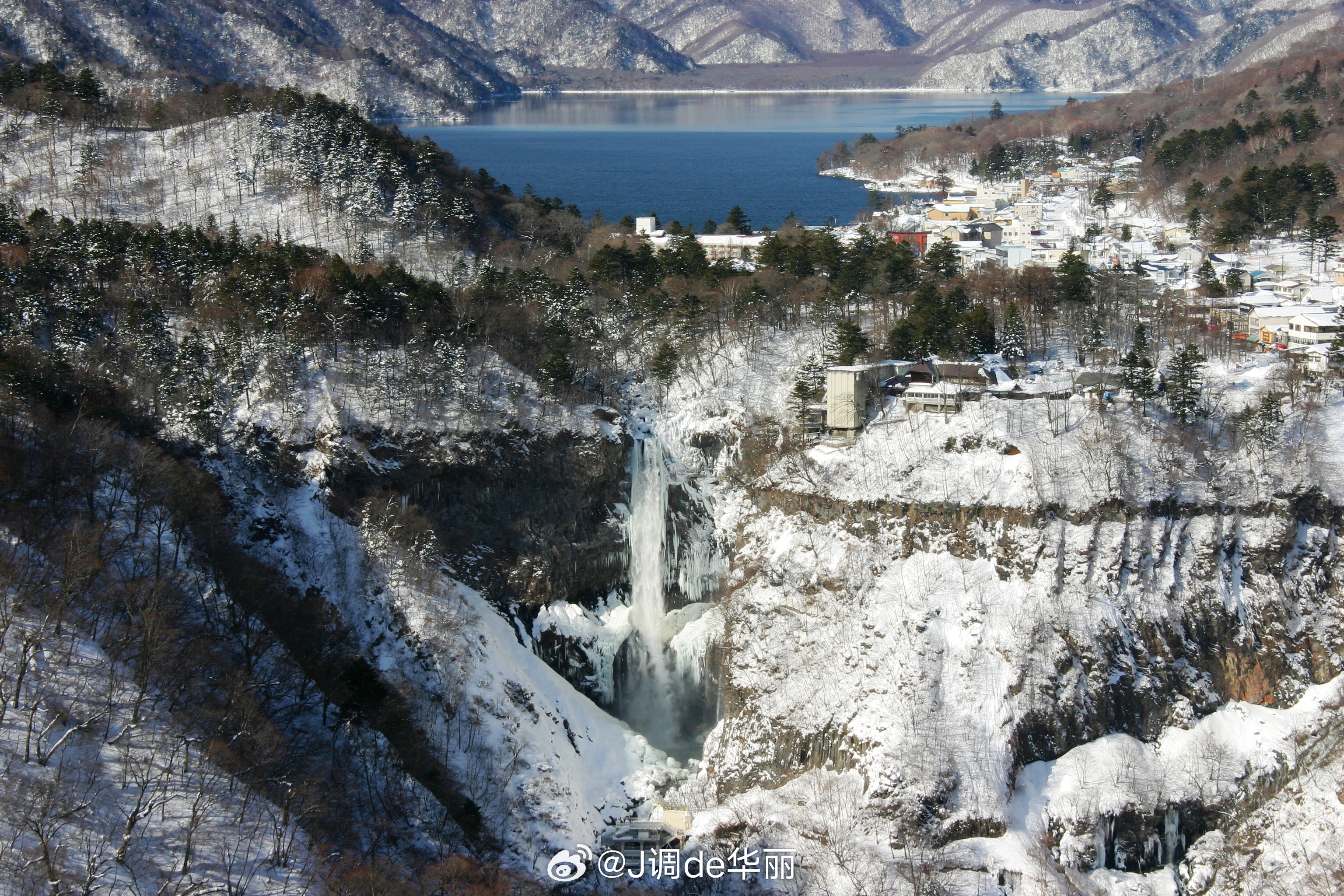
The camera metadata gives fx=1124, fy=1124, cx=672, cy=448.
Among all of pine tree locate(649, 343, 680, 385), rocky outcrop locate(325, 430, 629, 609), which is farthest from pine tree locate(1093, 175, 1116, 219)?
rocky outcrop locate(325, 430, 629, 609)

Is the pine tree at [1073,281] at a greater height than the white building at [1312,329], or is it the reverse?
the pine tree at [1073,281]

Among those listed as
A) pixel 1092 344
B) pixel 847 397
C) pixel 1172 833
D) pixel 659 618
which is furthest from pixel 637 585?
pixel 1092 344

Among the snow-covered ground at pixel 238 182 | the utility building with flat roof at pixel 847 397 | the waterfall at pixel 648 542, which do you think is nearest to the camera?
the waterfall at pixel 648 542

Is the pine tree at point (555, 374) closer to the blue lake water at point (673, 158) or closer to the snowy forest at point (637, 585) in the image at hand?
the snowy forest at point (637, 585)

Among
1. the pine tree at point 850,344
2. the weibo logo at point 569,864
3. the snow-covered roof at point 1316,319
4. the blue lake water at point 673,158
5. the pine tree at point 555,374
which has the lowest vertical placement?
the weibo logo at point 569,864

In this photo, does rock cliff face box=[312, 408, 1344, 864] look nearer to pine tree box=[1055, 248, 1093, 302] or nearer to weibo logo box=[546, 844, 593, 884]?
weibo logo box=[546, 844, 593, 884]

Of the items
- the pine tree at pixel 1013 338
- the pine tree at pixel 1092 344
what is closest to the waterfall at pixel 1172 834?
the pine tree at pixel 1092 344

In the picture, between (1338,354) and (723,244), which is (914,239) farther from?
(1338,354)
